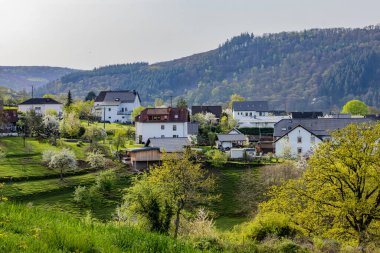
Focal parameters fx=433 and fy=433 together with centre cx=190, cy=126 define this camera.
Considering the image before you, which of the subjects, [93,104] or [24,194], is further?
[93,104]

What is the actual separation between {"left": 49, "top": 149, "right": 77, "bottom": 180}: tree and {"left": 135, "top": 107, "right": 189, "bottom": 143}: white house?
29.5 m

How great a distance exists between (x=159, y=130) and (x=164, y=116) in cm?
320

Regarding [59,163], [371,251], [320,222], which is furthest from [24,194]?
[371,251]

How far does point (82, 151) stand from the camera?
73125mm

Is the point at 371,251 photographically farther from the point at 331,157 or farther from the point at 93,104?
the point at 93,104

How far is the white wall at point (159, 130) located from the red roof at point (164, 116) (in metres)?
0.84

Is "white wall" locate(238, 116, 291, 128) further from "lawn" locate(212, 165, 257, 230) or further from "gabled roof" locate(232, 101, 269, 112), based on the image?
"lawn" locate(212, 165, 257, 230)

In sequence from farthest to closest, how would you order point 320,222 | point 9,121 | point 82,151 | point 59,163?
point 9,121, point 82,151, point 59,163, point 320,222


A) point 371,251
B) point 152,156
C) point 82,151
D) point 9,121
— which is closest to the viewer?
point 371,251

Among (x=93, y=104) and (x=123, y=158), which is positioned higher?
(x=93, y=104)

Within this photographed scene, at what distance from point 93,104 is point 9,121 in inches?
1797

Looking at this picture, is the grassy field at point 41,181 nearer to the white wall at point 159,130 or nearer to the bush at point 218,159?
the bush at point 218,159

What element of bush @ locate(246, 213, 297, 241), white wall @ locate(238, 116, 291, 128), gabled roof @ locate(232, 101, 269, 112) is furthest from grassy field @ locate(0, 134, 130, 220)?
gabled roof @ locate(232, 101, 269, 112)

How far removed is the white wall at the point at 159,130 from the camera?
90.6 metres
